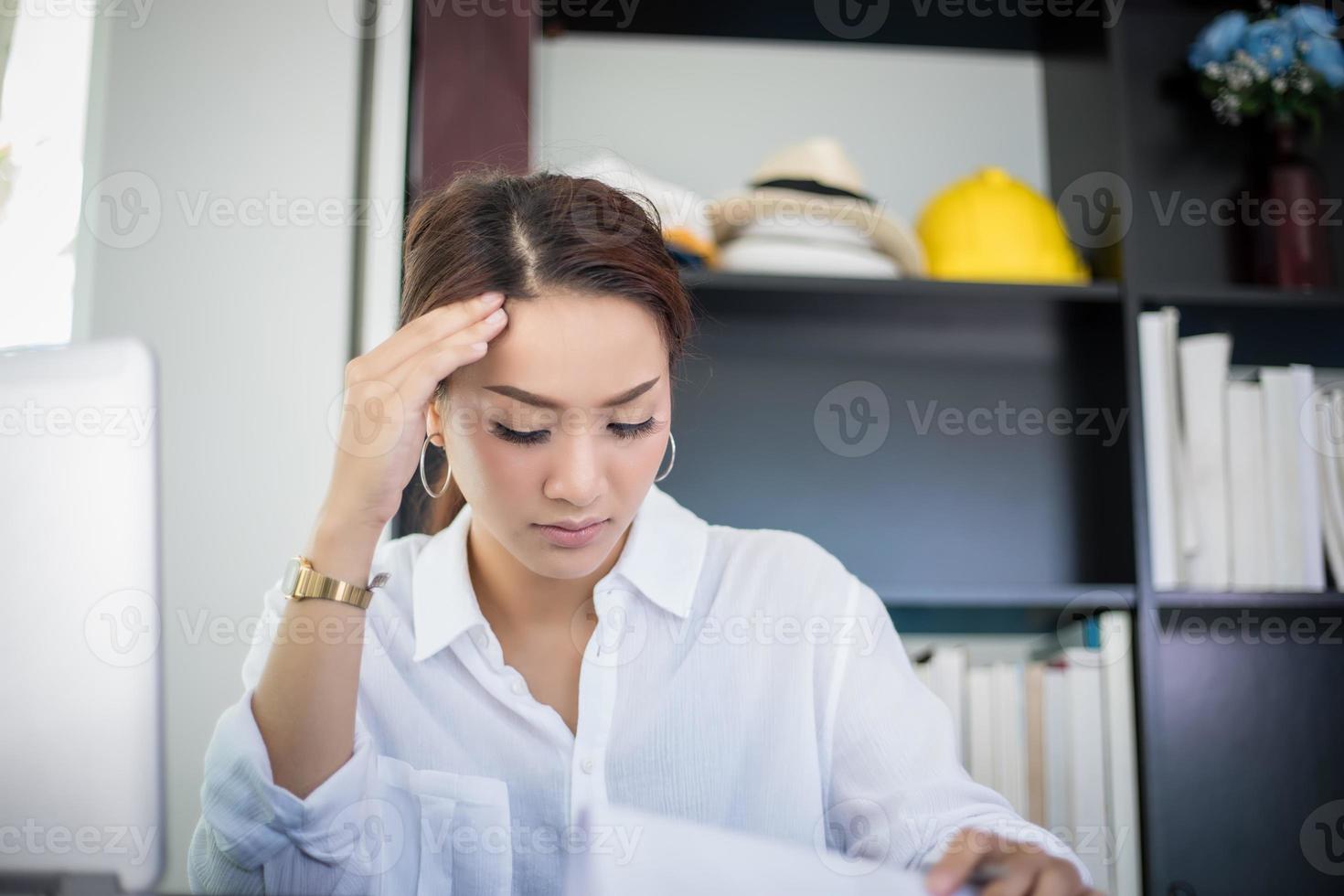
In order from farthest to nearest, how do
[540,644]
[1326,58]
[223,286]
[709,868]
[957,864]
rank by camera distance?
[1326,58] → [223,286] → [540,644] → [957,864] → [709,868]

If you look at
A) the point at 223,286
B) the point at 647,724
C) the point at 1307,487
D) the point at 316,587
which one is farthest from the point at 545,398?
the point at 1307,487

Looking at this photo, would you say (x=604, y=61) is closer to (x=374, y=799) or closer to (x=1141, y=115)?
(x=1141, y=115)

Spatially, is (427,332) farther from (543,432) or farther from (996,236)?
(996,236)

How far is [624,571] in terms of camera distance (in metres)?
1.26

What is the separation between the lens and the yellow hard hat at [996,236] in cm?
171

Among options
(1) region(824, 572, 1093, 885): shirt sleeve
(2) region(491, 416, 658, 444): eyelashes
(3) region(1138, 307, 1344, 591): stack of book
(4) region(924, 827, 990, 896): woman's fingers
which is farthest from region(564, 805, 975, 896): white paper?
(3) region(1138, 307, 1344, 591): stack of book

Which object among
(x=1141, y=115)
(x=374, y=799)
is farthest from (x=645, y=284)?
(x=1141, y=115)

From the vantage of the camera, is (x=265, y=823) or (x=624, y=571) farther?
(x=624, y=571)

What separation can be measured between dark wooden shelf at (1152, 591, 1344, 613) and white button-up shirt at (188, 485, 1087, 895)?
529 mm

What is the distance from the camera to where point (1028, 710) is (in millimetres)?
1582

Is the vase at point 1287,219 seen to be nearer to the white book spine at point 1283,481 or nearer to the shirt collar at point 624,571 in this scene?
the white book spine at point 1283,481

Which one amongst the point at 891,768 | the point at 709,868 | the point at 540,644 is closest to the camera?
the point at 709,868

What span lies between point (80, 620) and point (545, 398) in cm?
47

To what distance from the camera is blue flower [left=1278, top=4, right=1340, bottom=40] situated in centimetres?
171
